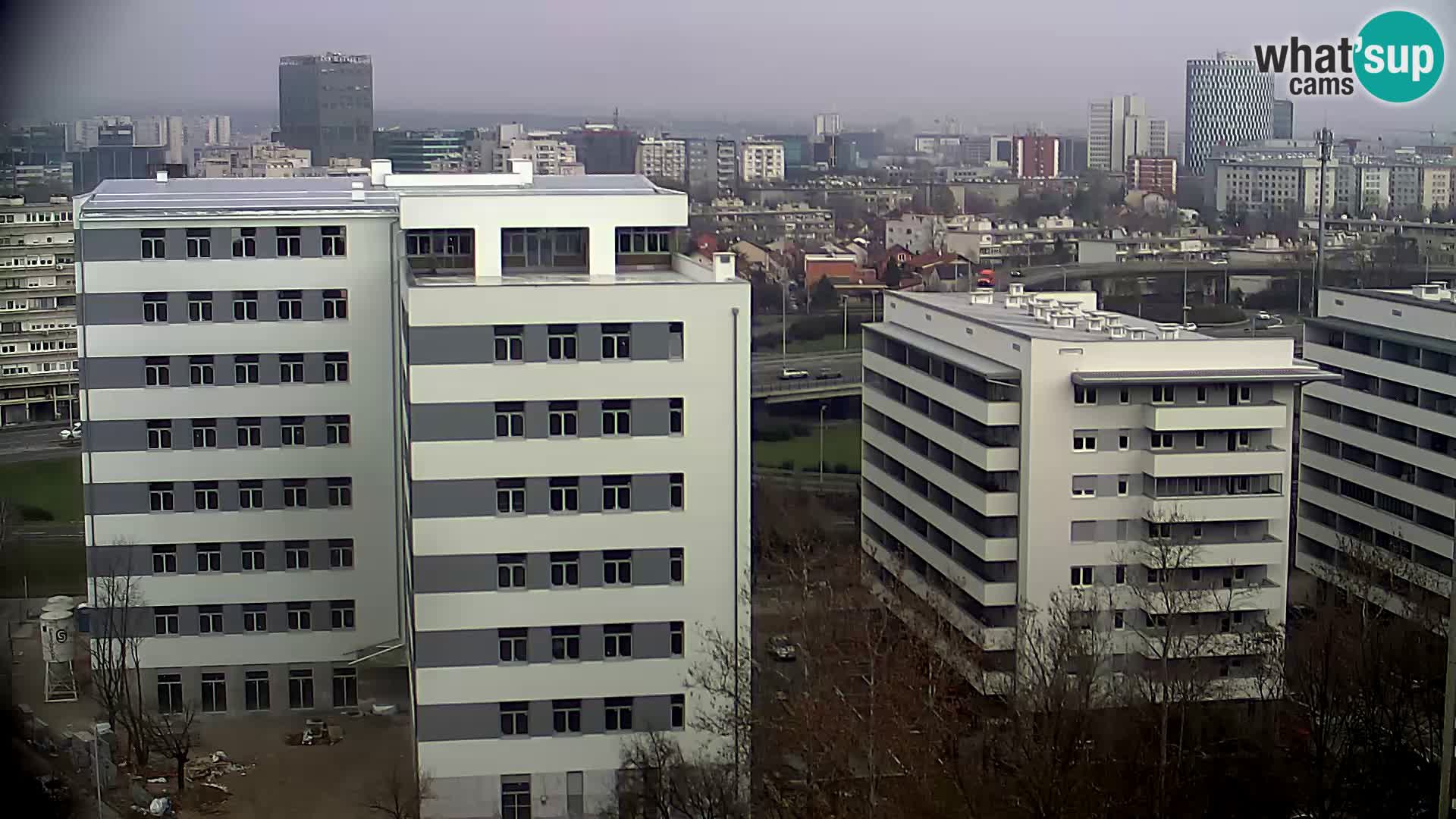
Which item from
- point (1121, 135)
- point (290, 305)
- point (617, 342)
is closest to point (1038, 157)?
point (1121, 135)

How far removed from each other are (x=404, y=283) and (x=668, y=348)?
0.90 m

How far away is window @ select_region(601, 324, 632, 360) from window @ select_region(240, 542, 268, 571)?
173 cm

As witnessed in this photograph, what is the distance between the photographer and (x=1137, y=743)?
4.32 m

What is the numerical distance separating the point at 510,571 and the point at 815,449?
520cm

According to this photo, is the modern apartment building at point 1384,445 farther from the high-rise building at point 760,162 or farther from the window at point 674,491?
the high-rise building at point 760,162

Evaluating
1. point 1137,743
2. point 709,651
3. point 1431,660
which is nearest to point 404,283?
point 709,651

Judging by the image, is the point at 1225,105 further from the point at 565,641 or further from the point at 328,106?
the point at 565,641

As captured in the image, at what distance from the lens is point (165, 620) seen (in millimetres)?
5309

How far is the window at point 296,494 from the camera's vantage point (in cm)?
532

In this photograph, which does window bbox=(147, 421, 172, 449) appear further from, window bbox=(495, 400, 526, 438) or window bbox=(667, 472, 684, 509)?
window bbox=(667, 472, 684, 509)

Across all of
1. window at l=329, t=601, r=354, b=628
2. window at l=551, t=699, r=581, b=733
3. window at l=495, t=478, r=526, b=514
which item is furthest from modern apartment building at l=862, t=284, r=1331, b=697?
window at l=329, t=601, r=354, b=628

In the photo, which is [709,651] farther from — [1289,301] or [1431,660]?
[1289,301]

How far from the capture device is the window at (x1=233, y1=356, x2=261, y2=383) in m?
5.29

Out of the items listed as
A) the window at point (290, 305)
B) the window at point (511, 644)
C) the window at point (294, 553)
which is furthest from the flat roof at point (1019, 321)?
the window at point (294, 553)
